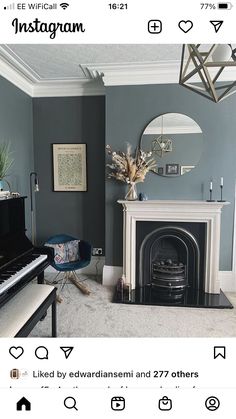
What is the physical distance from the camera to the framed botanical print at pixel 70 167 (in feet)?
11.0

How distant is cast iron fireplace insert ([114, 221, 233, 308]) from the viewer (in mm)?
2783

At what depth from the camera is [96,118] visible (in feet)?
10.8

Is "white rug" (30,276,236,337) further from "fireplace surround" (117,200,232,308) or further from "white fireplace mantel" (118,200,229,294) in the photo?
"white fireplace mantel" (118,200,229,294)
